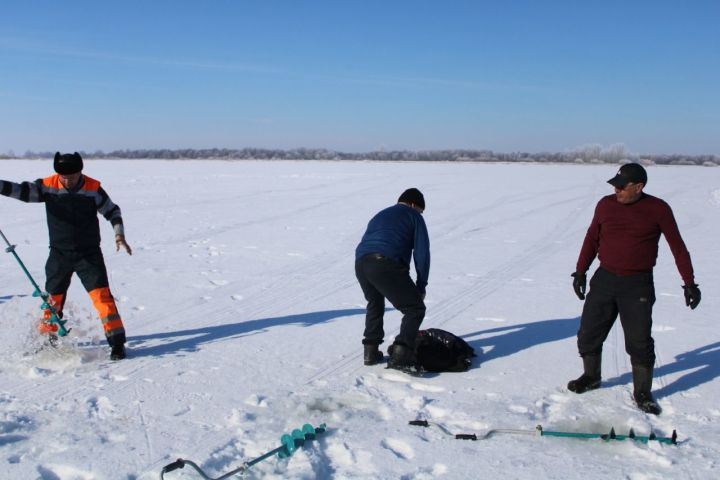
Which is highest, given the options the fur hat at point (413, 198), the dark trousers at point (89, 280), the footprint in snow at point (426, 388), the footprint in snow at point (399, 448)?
the fur hat at point (413, 198)

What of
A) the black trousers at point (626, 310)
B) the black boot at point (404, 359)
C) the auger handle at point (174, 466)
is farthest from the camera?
the black boot at point (404, 359)

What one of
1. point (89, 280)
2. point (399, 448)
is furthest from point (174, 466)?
point (89, 280)

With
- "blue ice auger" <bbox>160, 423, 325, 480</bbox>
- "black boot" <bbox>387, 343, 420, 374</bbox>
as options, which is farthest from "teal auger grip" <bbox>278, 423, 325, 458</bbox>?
"black boot" <bbox>387, 343, 420, 374</bbox>

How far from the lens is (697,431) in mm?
4238

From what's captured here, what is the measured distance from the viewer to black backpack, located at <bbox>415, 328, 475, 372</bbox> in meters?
5.38

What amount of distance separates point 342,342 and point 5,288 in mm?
4794

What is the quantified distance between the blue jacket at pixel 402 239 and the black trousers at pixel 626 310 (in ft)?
4.17

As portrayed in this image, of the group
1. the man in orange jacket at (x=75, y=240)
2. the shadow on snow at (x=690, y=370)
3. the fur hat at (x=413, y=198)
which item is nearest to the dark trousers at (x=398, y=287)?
the fur hat at (x=413, y=198)

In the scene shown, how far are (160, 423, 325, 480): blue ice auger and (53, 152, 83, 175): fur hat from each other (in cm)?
280

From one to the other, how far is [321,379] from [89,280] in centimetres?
210

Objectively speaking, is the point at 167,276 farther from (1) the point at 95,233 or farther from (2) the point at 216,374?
(2) the point at 216,374

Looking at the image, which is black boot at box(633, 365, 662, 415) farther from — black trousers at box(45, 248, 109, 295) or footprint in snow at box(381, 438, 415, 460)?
black trousers at box(45, 248, 109, 295)

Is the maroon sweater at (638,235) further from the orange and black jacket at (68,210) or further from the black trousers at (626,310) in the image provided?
the orange and black jacket at (68,210)

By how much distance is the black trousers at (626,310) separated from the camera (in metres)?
4.62
